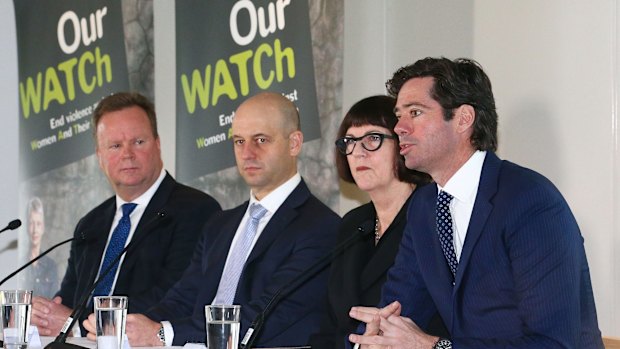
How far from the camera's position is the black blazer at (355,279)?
4000 mm

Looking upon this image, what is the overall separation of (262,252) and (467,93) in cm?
135

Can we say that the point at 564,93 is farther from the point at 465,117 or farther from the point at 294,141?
the point at 294,141

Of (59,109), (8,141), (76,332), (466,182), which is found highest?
(59,109)

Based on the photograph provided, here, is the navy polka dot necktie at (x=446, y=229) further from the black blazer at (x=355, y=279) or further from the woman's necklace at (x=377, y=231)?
the woman's necklace at (x=377, y=231)

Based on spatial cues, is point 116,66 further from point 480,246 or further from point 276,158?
point 480,246

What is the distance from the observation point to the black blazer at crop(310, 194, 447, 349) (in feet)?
13.1

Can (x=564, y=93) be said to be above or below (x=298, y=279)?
above

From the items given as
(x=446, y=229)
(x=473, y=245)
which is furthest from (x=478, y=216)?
(x=446, y=229)

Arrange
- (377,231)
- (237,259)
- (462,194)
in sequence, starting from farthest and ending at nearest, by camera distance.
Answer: (237,259), (377,231), (462,194)

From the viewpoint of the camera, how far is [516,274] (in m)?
3.09

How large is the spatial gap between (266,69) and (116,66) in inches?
64.3

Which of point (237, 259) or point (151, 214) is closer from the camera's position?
point (237, 259)

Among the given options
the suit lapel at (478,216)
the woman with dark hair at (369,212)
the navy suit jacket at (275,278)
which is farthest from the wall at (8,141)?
the suit lapel at (478,216)

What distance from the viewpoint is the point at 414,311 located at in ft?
11.6
